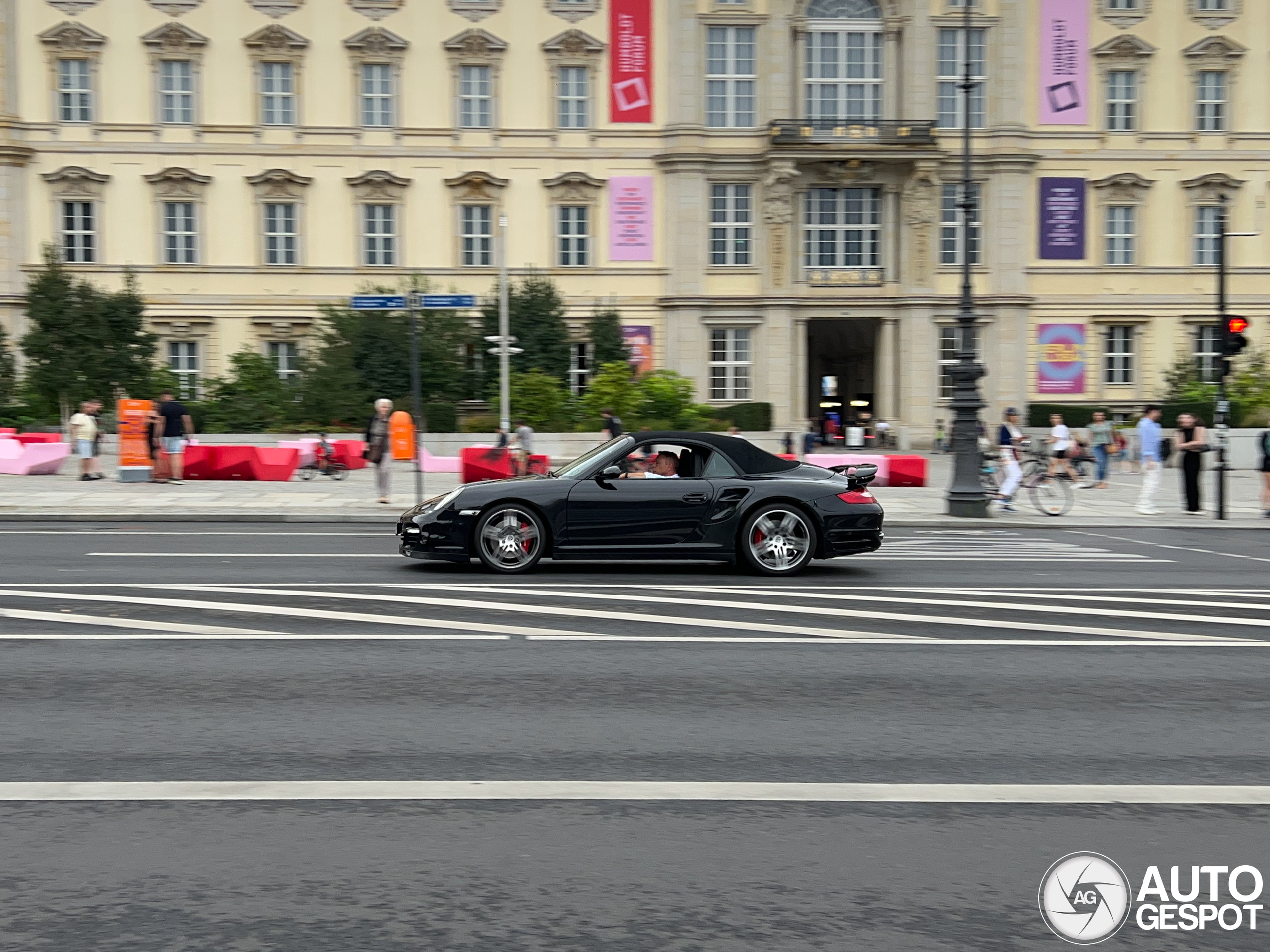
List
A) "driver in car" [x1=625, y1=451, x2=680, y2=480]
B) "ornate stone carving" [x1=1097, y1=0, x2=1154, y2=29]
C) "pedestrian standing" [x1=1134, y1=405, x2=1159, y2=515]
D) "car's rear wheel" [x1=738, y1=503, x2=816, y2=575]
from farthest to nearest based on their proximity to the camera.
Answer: "ornate stone carving" [x1=1097, y1=0, x2=1154, y2=29] → "pedestrian standing" [x1=1134, y1=405, x2=1159, y2=515] → "driver in car" [x1=625, y1=451, x2=680, y2=480] → "car's rear wheel" [x1=738, y1=503, x2=816, y2=575]

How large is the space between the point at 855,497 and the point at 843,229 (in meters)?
37.4

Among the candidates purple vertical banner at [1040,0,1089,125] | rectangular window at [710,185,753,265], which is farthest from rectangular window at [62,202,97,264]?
purple vertical banner at [1040,0,1089,125]

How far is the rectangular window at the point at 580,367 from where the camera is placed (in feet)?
158

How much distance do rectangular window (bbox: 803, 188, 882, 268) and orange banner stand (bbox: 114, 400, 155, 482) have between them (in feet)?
93.7

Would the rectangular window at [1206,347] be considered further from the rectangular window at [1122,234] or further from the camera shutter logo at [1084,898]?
the camera shutter logo at [1084,898]

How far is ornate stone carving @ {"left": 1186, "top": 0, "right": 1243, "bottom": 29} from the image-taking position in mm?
49312

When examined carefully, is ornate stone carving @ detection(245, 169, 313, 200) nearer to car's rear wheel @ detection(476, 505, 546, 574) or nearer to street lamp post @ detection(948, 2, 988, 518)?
street lamp post @ detection(948, 2, 988, 518)

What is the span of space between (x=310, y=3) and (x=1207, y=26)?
3297 centimetres

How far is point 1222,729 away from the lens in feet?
22.2

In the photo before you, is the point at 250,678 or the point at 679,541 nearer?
the point at 250,678

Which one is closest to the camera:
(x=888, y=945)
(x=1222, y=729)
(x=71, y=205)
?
(x=888, y=945)

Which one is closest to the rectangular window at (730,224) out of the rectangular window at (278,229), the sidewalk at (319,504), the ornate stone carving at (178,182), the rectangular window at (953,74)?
the rectangular window at (953,74)

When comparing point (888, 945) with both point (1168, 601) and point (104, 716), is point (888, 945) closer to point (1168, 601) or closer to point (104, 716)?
point (104, 716)

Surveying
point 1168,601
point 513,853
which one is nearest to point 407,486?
point 1168,601
